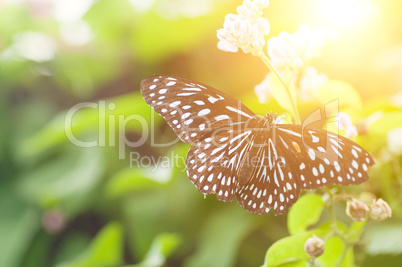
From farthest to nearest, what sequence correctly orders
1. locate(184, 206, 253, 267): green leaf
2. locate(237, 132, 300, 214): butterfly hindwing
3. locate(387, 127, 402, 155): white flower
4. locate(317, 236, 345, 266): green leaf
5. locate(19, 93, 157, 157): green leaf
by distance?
locate(19, 93, 157, 157): green leaf → locate(184, 206, 253, 267): green leaf → locate(387, 127, 402, 155): white flower → locate(317, 236, 345, 266): green leaf → locate(237, 132, 300, 214): butterfly hindwing

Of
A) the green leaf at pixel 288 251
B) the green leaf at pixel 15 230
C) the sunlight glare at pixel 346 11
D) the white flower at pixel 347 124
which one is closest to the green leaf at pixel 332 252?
the green leaf at pixel 288 251

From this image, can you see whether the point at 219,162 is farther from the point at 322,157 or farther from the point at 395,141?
the point at 395,141

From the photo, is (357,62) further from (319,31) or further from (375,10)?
(319,31)

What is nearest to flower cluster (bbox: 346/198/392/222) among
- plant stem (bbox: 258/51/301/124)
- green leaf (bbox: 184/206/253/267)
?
plant stem (bbox: 258/51/301/124)

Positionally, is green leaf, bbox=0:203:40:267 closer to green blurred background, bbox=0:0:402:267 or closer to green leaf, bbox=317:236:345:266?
green blurred background, bbox=0:0:402:267

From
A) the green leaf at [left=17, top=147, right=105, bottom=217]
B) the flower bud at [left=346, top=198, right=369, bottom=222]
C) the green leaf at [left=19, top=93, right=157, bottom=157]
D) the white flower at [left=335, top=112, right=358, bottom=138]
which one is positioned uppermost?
the green leaf at [left=19, top=93, right=157, bottom=157]

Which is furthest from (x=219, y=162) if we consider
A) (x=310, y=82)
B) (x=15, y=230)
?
(x=15, y=230)
